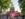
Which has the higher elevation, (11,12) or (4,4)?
(4,4)

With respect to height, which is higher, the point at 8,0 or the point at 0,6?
the point at 8,0

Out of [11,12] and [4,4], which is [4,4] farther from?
[11,12]

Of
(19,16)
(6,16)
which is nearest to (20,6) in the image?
(19,16)

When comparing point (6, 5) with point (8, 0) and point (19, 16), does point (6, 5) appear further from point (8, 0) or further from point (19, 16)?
point (19, 16)

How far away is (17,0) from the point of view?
89 cm

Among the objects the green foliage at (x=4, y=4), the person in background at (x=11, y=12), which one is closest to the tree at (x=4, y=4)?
the green foliage at (x=4, y=4)

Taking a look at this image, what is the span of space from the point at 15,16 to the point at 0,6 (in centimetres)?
31

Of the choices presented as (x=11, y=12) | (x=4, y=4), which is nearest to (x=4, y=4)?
(x=4, y=4)

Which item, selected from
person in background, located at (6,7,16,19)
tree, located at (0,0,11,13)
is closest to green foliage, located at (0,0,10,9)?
tree, located at (0,0,11,13)

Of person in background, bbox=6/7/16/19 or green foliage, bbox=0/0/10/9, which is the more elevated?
green foliage, bbox=0/0/10/9

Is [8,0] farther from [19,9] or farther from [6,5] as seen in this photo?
[19,9]

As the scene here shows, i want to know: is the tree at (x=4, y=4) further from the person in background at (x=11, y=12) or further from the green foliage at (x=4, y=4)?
→ the person in background at (x=11, y=12)

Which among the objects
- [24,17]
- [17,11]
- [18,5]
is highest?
[18,5]

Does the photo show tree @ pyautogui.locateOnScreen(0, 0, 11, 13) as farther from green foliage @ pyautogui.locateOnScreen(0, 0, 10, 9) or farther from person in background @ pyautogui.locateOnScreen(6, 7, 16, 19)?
person in background @ pyautogui.locateOnScreen(6, 7, 16, 19)
